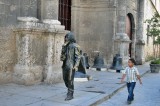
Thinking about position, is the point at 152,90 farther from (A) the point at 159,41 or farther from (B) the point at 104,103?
(A) the point at 159,41

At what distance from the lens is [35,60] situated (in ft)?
32.7

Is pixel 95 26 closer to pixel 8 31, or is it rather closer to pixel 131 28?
pixel 131 28

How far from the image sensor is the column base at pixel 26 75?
9.69m

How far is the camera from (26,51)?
9.75m

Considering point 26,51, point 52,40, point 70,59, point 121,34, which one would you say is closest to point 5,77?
point 26,51

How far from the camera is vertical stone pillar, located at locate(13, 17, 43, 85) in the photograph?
9.67m

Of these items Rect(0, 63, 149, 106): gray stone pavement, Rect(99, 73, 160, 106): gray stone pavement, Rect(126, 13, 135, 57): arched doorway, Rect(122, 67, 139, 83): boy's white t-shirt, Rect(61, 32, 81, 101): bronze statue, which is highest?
Rect(126, 13, 135, 57): arched doorway

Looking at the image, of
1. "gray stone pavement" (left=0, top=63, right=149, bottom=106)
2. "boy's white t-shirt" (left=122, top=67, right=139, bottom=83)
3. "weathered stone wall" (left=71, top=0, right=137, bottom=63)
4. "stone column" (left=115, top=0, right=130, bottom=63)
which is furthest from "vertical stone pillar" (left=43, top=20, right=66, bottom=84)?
"stone column" (left=115, top=0, right=130, bottom=63)

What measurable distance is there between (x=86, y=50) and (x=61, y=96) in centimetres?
917

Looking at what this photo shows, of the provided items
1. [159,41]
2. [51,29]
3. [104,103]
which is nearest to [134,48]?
[159,41]

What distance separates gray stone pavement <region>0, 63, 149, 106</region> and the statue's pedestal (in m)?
0.33

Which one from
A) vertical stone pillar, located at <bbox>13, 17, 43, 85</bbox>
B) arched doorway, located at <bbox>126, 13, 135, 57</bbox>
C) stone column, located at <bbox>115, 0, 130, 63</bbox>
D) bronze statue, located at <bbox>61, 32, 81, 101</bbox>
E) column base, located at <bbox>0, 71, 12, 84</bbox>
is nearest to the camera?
bronze statue, located at <bbox>61, 32, 81, 101</bbox>

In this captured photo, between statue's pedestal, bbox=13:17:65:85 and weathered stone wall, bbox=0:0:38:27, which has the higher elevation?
weathered stone wall, bbox=0:0:38:27

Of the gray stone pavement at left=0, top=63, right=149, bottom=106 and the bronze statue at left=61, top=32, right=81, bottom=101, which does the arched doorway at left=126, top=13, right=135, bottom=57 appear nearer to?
the gray stone pavement at left=0, top=63, right=149, bottom=106
